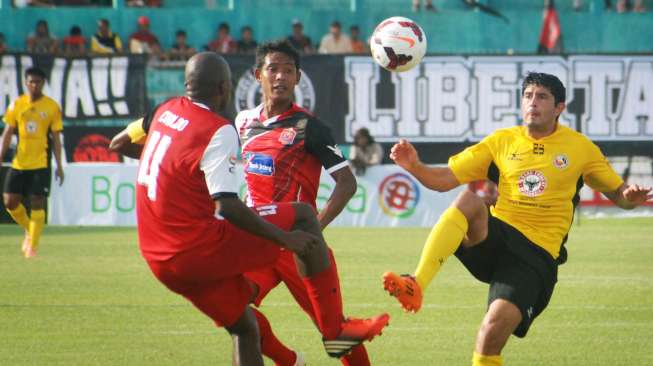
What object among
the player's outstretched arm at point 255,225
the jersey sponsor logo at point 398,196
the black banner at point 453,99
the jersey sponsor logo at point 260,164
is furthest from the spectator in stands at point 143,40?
the player's outstretched arm at point 255,225

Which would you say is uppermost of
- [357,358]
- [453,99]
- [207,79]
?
[207,79]

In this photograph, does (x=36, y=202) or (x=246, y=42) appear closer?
(x=36, y=202)

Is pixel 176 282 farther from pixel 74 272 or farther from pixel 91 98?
pixel 91 98

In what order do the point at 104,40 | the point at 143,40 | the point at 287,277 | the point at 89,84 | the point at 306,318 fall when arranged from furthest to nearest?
the point at 143,40, the point at 104,40, the point at 89,84, the point at 306,318, the point at 287,277

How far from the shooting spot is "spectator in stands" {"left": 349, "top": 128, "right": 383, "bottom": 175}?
22.0 meters

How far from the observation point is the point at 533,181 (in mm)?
7637

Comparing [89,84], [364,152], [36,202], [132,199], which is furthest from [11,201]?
[364,152]

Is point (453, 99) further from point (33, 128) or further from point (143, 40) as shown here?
point (33, 128)

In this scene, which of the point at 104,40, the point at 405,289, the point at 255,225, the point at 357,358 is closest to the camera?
the point at 255,225

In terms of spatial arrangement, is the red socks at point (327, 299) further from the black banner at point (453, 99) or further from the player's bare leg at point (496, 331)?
the black banner at point (453, 99)

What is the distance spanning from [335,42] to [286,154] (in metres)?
18.3

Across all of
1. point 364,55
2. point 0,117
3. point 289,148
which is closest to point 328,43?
point 364,55

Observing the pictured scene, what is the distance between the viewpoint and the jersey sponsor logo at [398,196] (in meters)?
21.7

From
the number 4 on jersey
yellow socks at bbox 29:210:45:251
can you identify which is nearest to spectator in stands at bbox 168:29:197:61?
yellow socks at bbox 29:210:45:251
